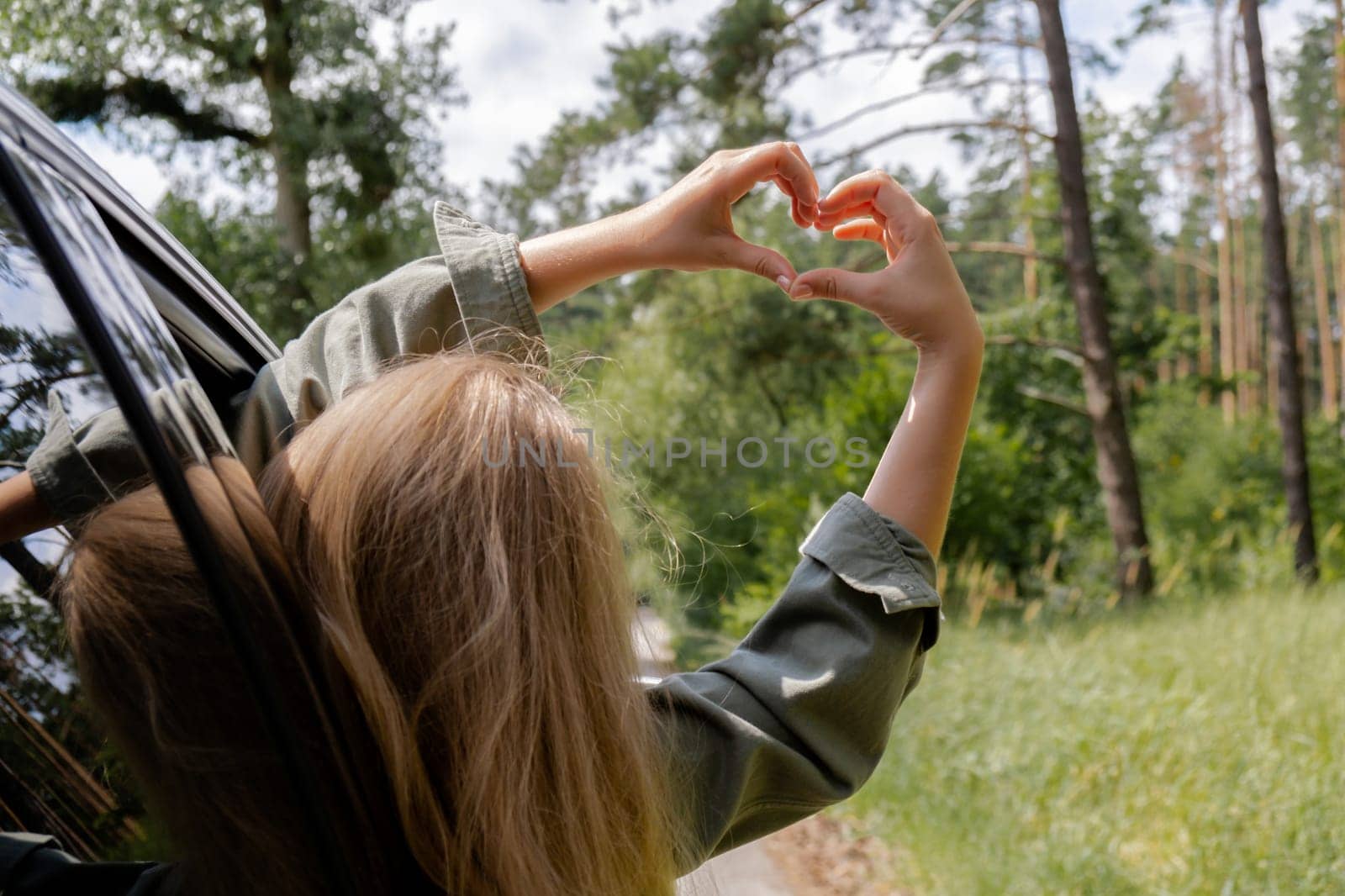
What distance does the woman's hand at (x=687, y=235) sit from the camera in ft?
3.58

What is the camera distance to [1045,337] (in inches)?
476

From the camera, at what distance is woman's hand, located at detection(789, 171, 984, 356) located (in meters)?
1.12

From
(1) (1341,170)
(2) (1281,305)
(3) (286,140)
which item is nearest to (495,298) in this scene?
(3) (286,140)

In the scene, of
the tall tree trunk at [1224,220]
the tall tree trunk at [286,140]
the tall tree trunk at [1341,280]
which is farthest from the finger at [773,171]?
the tall tree trunk at [1224,220]

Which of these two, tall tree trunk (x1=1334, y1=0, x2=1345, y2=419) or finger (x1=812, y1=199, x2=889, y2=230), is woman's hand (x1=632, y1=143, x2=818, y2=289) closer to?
finger (x1=812, y1=199, x2=889, y2=230)

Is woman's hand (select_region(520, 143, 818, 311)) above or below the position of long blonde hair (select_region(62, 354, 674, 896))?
above

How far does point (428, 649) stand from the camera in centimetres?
87

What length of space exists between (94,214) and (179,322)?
34 cm

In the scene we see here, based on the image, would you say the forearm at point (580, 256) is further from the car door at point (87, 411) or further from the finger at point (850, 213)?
the car door at point (87, 411)

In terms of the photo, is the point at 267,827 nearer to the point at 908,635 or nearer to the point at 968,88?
the point at 908,635

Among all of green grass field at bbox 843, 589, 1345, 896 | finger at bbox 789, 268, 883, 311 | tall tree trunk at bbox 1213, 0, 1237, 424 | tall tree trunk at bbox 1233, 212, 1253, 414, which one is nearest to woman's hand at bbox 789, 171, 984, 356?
finger at bbox 789, 268, 883, 311

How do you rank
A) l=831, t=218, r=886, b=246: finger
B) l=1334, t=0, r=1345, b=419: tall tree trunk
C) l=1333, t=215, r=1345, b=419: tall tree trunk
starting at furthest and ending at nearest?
l=1333, t=215, r=1345, b=419: tall tree trunk, l=1334, t=0, r=1345, b=419: tall tree trunk, l=831, t=218, r=886, b=246: finger

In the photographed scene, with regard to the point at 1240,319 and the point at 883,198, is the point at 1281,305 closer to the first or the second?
the point at 883,198

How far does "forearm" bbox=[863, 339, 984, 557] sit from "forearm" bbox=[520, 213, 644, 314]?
35 centimetres
